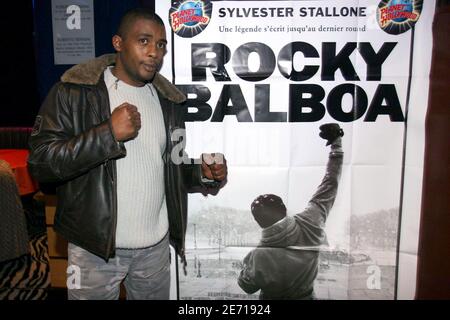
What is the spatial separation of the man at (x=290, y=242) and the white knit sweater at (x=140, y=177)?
67 cm

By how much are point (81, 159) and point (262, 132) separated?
99 cm

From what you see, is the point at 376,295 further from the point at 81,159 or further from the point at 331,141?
the point at 81,159

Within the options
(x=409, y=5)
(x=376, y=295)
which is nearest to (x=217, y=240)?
(x=376, y=295)

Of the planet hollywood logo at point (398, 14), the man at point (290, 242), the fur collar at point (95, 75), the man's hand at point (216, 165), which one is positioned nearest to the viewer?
the fur collar at point (95, 75)

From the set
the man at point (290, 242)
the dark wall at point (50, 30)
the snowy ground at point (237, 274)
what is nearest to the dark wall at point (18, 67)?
the dark wall at point (50, 30)

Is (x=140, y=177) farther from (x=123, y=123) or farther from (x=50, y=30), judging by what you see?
(x=50, y=30)

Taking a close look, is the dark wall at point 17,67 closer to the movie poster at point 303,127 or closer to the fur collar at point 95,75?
the movie poster at point 303,127

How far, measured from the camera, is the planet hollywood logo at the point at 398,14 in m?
1.94

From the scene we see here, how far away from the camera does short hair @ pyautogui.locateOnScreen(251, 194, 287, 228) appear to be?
207 cm

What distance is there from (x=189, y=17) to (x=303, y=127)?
0.84m

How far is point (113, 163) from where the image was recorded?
1.54m

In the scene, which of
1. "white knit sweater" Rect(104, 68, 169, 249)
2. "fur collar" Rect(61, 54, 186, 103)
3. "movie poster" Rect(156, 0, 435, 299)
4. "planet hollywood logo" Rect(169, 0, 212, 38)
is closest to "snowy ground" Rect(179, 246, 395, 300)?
"movie poster" Rect(156, 0, 435, 299)

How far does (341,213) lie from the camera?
2.09 meters

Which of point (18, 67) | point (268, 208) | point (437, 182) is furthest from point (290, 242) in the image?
point (18, 67)
